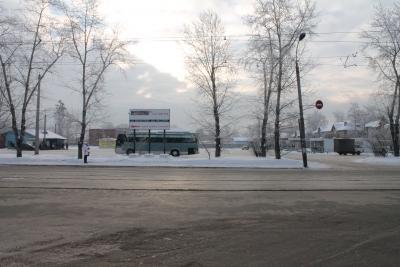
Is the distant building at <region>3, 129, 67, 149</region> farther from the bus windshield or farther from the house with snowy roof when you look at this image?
the house with snowy roof

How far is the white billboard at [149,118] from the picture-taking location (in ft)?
94.9

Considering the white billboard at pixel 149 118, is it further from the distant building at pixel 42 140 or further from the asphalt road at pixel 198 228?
the distant building at pixel 42 140

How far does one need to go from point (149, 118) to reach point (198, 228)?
79.5 feet

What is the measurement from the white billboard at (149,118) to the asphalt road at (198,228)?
65.5 feet

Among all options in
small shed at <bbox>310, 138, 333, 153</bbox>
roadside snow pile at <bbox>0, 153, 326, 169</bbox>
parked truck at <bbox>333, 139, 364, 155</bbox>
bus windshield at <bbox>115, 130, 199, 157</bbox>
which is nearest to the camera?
roadside snow pile at <bbox>0, 153, 326, 169</bbox>

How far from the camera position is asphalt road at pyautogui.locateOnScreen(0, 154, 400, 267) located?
13.5 feet

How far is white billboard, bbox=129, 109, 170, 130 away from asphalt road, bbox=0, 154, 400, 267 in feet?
65.5

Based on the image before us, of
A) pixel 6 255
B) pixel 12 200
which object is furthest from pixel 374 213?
pixel 12 200

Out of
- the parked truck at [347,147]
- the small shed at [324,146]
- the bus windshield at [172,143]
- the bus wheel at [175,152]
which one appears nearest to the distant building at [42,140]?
the bus windshield at [172,143]

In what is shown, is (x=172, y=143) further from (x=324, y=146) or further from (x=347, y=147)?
(x=324, y=146)

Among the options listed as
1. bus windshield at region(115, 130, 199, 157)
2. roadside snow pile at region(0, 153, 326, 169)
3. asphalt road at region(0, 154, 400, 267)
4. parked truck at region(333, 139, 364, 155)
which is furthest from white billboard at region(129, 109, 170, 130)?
parked truck at region(333, 139, 364, 155)

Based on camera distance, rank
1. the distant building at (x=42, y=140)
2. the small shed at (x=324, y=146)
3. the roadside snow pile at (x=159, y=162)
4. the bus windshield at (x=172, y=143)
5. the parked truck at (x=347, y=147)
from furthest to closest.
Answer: the distant building at (x=42, y=140), the small shed at (x=324, y=146), the parked truck at (x=347, y=147), the bus windshield at (x=172, y=143), the roadside snow pile at (x=159, y=162)

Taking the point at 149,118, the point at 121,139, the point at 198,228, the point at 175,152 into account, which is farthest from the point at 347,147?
the point at 198,228

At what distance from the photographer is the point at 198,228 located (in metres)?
5.49
